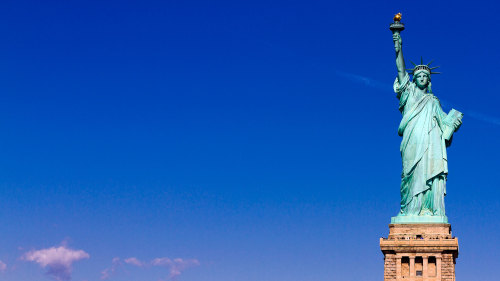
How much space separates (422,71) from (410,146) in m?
4.00

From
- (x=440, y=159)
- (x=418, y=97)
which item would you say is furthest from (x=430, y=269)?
(x=418, y=97)

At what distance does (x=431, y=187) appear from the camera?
53.7 m

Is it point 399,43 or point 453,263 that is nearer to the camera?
point 453,263

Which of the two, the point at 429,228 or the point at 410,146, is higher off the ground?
the point at 410,146

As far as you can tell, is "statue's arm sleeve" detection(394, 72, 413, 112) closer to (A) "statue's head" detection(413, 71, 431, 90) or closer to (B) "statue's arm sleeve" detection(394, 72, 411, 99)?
(B) "statue's arm sleeve" detection(394, 72, 411, 99)

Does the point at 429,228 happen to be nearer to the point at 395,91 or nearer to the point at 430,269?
the point at 430,269

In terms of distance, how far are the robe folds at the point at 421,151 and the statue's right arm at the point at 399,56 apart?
24 cm

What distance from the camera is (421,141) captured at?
2140 inches

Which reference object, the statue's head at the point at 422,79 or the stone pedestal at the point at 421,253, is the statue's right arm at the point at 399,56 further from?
the stone pedestal at the point at 421,253

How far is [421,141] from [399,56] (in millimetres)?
4701

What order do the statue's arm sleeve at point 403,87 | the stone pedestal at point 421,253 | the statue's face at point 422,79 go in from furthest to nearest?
1. the statue's arm sleeve at point 403,87
2. the statue's face at point 422,79
3. the stone pedestal at point 421,253

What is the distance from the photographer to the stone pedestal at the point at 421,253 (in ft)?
169

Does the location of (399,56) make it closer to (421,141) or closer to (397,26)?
(397,26)

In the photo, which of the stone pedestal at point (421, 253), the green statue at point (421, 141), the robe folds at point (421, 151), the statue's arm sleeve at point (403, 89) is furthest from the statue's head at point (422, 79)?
the stone pedestal at point (421, 253)
